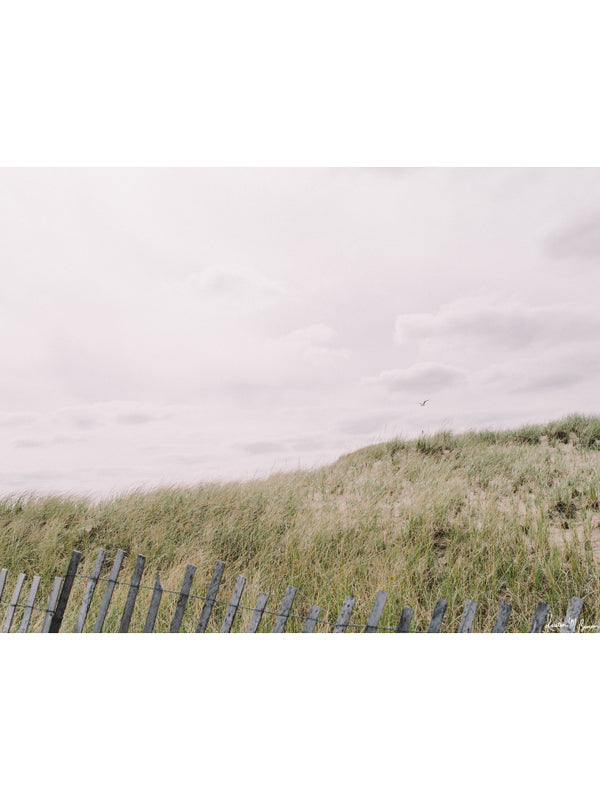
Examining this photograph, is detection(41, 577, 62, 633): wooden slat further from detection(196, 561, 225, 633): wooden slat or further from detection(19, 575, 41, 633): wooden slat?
detection(196, 561, 225, 633): wooden slat

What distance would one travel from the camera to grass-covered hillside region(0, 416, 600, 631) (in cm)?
302

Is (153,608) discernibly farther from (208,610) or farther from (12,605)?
(12,605)

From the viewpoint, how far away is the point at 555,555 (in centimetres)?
318

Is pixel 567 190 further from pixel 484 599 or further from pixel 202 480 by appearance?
pixel 202 480

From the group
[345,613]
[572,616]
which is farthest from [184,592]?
[572,616]

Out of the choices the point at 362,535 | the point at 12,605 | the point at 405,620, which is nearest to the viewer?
the point at 405,620

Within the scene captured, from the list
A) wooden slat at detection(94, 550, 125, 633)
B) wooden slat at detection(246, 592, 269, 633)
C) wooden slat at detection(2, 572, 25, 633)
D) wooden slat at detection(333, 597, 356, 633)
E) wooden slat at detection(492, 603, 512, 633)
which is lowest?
wooden slat at detection(2, 572, 25, 633)

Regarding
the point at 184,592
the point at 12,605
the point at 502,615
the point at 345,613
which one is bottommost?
the point at 12,605

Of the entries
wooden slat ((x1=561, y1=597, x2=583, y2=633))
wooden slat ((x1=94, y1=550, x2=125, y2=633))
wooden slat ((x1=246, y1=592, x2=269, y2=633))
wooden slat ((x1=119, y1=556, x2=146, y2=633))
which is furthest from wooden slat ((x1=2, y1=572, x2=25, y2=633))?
wooden slat ((x1=561, y1=597, x2=583, y2=633))

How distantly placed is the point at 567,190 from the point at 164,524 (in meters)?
3.97

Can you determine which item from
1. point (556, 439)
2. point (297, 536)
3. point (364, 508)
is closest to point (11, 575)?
point (297, 536)

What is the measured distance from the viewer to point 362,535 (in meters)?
3.44

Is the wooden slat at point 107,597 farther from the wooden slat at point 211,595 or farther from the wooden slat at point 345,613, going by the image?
the wooden slat at point 345,613

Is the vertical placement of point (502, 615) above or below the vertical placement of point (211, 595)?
above
